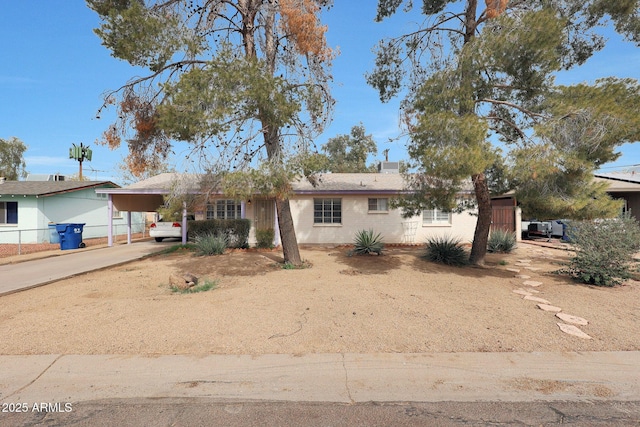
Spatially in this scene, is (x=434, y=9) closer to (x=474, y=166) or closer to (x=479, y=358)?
(x=474, y=166)

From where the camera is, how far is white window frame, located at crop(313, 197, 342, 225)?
50.1ft

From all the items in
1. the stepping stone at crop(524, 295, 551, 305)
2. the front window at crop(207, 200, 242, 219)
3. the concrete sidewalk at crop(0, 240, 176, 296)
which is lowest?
the stepping stone at crop(524, 295, 551, 305)

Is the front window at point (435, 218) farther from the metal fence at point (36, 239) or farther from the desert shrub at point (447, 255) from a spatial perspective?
the metal fence at point (36, 239)

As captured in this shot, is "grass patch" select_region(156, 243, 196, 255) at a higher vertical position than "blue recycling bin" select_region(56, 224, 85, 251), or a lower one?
lower

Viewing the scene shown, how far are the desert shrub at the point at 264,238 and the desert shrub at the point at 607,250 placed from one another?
1036 cm

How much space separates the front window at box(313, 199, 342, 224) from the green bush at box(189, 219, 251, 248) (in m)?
3.38

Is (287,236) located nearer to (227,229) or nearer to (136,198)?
(227,229)

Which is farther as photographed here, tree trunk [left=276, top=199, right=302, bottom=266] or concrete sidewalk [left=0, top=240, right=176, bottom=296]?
tree trunk [left=276, top=199, right=302, bottom=266]

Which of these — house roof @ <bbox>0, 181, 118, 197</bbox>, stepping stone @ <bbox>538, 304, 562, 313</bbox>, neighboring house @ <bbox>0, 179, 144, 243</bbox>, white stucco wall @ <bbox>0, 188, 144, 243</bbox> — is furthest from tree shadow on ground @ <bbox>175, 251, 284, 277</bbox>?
house roof @ <bbox>0, 181, 118, 197</bbox>

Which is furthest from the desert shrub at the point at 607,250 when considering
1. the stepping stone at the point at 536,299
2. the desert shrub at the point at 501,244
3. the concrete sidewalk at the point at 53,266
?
the concrete sidewalk at the point at 53,266

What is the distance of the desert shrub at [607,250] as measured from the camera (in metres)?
7.00

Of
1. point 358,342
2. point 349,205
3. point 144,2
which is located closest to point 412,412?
point 358,342

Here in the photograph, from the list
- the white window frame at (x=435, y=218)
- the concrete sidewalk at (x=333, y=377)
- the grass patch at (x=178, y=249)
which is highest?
the white window frame at (x=435, y=218)

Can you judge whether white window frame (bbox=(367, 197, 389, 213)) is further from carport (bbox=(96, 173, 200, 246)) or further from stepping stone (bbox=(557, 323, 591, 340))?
stepping stone (bbox=(557, 323, 591, 340))
